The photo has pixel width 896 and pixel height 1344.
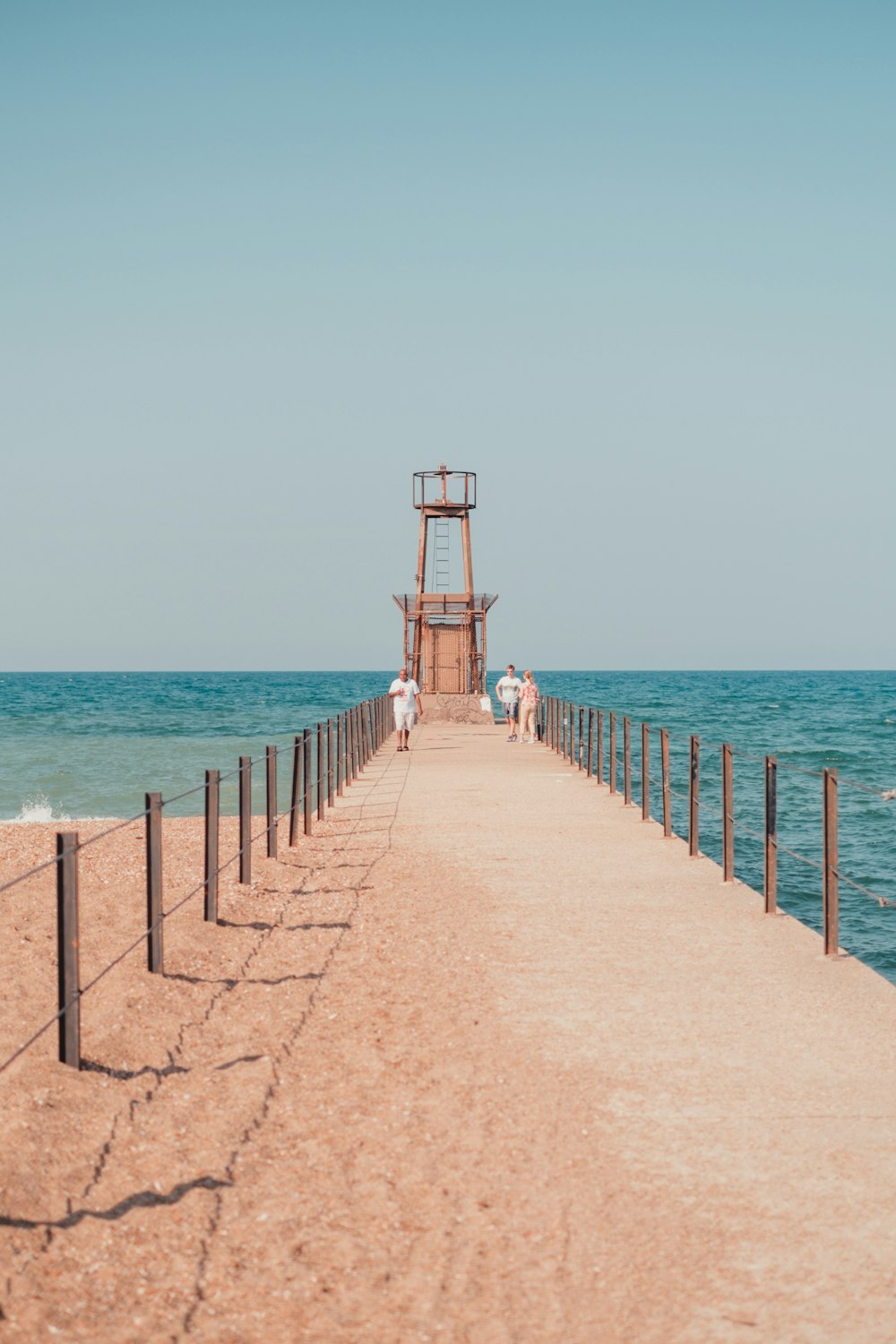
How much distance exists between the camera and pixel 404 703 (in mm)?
26906

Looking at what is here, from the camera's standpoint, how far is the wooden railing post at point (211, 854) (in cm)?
969

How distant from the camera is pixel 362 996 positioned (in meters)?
7.72

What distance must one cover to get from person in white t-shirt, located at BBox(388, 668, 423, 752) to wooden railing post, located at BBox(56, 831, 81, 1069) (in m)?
20.0

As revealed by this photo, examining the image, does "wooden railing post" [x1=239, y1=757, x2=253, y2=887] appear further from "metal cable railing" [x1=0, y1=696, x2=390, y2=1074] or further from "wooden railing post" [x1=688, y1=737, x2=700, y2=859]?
"wooden railing post" [x1=688, y1=737, x2=700, y2=859]

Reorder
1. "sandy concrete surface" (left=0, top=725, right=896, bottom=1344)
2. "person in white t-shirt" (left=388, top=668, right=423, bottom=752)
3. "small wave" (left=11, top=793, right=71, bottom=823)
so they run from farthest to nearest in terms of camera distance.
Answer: "person in white t-shirt" (left=388, top=668, right=423, bottom=752) < "small wave" (left=11, top=793, right=71, bottom=823) < "sandy concrete surface" (left=0, top=725, right=896, bottom=1344)

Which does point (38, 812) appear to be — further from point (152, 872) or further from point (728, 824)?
point (152, 872)

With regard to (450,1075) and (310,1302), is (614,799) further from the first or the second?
(310,1302)

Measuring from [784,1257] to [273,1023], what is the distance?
3461 millimetres

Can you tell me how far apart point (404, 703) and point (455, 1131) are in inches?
842

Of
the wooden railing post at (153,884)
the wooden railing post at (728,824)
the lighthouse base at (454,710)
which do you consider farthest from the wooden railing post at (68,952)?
the lighthouse base at (454,710)

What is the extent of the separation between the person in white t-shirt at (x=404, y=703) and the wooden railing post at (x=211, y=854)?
16432 millimetres

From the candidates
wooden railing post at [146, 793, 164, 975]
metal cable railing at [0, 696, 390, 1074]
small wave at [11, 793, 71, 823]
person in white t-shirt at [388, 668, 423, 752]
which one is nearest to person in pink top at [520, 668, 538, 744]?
person in white t-shirt at [388, 668, 423, 752]

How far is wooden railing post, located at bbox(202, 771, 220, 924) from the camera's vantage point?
9688 millimetres

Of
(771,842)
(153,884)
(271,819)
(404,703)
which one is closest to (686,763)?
(404,703)
